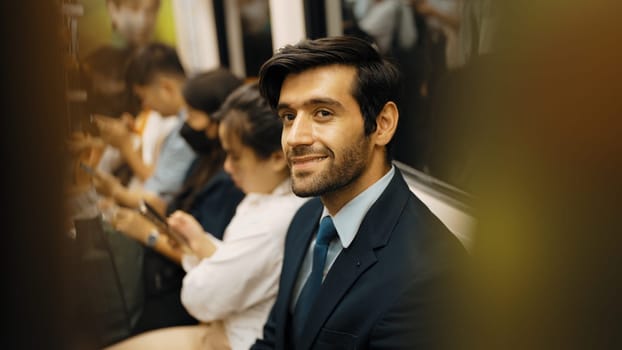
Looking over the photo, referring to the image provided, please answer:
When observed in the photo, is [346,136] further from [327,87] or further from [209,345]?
[209,345]

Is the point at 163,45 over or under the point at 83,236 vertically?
over

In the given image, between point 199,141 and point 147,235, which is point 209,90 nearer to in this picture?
point 199,141

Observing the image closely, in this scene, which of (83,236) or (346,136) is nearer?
(83,236)

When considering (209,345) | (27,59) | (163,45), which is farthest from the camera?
(163,45)

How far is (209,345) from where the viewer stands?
4.09ft

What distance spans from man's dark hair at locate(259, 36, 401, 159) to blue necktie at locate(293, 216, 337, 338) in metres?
0.23

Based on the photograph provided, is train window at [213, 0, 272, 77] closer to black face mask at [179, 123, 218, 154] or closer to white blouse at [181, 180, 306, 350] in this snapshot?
black face mask at [179, 123, 218, 154]

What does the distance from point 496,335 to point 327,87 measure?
47cm

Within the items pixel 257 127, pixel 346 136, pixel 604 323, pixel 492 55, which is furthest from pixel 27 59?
pixel 257 127

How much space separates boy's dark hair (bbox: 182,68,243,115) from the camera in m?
1.81

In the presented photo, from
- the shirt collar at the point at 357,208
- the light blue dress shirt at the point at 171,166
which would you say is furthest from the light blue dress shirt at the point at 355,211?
the light blue dress shirt at the point at 171,166

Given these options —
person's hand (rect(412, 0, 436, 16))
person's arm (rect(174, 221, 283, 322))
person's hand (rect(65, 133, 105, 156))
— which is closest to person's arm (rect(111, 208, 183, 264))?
person's arm (rect(174, 221, 283, 322))

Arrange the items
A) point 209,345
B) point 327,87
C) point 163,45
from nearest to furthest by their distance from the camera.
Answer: point 327,87
point 209,345
point 163,45

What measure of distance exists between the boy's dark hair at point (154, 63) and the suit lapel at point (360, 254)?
5.57ft
